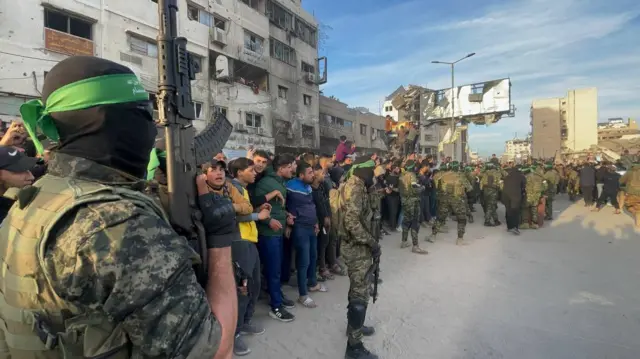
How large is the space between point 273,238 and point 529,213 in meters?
8.09

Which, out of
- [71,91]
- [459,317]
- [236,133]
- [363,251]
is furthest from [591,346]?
[236,133]

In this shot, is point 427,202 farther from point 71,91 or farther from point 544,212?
point 71,91

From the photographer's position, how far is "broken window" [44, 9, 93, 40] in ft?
35.0

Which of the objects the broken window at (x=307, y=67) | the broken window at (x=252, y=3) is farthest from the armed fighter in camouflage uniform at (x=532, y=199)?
the broken window at (x=307, y=67)

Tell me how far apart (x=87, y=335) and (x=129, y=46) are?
1454cm

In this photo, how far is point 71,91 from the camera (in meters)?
0.96

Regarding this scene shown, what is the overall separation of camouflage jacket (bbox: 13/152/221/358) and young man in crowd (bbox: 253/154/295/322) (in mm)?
3076

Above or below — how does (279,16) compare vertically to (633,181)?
above

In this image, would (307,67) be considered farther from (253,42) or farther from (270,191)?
(270,191)

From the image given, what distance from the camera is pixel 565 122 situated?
131 feet

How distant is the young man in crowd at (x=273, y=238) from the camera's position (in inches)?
156

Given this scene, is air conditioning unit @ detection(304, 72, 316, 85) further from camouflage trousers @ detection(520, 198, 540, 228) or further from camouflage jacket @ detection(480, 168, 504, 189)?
camouflage trousers @ detection(520, 198, 540, 228)

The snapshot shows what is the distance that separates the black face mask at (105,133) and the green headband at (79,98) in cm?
2

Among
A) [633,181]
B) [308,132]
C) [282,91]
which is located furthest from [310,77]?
[633,181]
